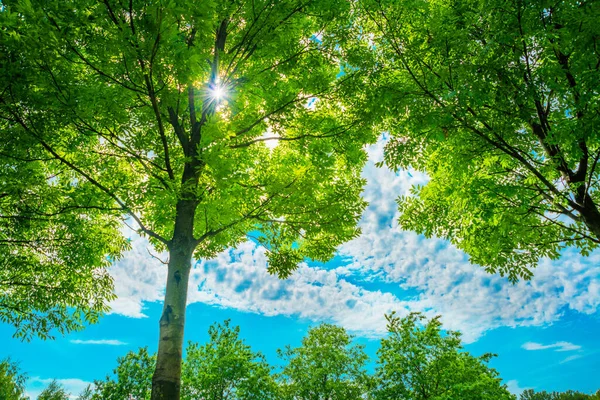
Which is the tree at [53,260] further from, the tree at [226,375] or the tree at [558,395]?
the tree at [558,395]

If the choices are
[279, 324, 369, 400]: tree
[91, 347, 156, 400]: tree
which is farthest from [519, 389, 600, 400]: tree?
[91, 347, 156, 400]: tree

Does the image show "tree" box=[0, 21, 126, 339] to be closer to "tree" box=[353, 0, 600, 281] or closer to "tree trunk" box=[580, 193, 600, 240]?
"tree" box=[353, 0, 600, 281]

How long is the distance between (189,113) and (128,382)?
3083 centimetres

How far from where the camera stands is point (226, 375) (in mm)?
21719

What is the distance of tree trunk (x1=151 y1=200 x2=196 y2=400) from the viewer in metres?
4.46

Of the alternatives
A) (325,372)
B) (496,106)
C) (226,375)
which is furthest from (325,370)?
(496,106)

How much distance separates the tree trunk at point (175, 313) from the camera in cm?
446

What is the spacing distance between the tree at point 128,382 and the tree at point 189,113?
26513 millimetres

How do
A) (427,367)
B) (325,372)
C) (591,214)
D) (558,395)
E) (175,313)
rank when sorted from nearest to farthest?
(175,313) → (591,214) → (427,367) → (325,372) → (558,395)

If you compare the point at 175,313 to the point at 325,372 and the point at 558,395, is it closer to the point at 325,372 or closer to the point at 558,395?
the point at 325,372

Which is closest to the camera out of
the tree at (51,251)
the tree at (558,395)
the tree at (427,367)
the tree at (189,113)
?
the tree at (189,113)

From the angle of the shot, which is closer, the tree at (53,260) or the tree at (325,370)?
the tree at (53,260)

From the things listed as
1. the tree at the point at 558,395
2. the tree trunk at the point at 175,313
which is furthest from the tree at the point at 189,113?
the tree at the point at 558,395

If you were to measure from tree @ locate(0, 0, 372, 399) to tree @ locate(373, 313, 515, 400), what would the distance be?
1371 cm
